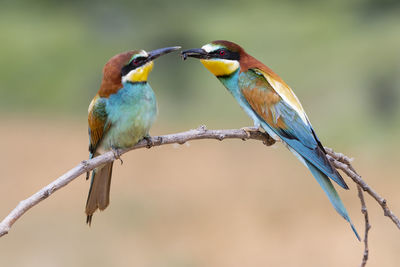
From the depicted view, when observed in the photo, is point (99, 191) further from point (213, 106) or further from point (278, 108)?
point (213, 106)

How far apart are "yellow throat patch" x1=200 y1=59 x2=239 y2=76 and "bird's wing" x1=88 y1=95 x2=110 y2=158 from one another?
0.97ft

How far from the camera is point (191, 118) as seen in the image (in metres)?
6.34

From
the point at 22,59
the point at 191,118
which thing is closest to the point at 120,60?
the point at 191,118

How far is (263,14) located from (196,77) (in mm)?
2288

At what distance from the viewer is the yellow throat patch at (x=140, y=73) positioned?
4.82 feet

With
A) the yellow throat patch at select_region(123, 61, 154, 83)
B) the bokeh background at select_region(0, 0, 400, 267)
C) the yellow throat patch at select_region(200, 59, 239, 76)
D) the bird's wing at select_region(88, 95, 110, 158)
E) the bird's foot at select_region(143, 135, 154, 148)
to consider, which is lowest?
the bokeh background at select_region(0, 0, 400, 267)

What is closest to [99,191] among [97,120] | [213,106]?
[97,120]

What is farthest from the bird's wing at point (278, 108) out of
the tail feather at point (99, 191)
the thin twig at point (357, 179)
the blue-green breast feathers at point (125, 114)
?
the tail feather at point (99, 191)

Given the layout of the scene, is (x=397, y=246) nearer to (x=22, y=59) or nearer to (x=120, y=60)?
(x=120, y=60)

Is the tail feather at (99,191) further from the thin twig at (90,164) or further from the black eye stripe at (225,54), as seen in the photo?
the black eye stripe at (225,54)

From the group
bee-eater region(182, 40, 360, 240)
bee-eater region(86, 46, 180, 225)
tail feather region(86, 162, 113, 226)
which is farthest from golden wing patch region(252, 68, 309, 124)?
tail feather region(86, 162, 113, 226)

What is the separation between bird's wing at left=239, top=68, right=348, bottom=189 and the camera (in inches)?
68.5

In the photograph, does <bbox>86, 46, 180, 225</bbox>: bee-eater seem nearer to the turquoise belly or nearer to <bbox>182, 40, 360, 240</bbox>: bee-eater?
the turquoise belly

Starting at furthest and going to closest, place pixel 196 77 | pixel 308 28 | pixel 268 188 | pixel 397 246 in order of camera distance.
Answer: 1. pixel 308 28
2. pixel 196 77
3. pixel 268 188
4. pixel 397 246
